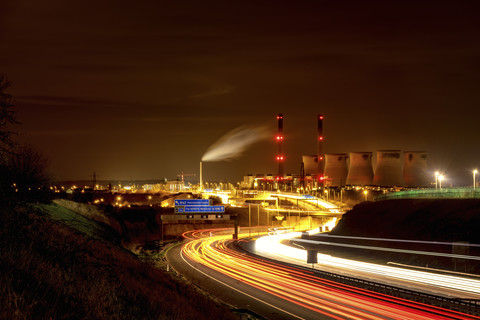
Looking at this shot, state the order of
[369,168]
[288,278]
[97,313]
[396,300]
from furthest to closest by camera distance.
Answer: [369,168]
[288,278]
[396,300]
[97,313]

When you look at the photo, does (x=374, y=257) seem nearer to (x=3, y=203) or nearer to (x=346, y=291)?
(x=346, y=291)

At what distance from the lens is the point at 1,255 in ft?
34.7

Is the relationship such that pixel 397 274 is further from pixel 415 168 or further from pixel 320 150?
pixel 320 150

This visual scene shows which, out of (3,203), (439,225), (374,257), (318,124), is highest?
(318,124)

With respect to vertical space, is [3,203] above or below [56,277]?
above

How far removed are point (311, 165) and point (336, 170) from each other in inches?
720

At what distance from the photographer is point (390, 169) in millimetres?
107125

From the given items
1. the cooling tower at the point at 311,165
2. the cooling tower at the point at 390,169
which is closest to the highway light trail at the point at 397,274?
the cooling tower at the point at 390,169

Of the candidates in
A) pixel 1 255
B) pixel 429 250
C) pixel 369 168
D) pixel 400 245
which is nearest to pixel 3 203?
pixel 1 255

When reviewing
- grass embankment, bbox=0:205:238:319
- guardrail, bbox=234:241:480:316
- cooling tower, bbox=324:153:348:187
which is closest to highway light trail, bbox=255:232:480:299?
guardrail, bbox=234:241:480:316

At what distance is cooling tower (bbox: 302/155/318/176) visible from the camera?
146 meters

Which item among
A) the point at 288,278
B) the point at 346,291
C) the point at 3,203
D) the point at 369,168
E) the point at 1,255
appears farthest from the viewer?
the point at 369,168

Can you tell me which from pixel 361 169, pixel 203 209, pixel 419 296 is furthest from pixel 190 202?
pixel 361 169

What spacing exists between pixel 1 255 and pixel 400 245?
121ft
